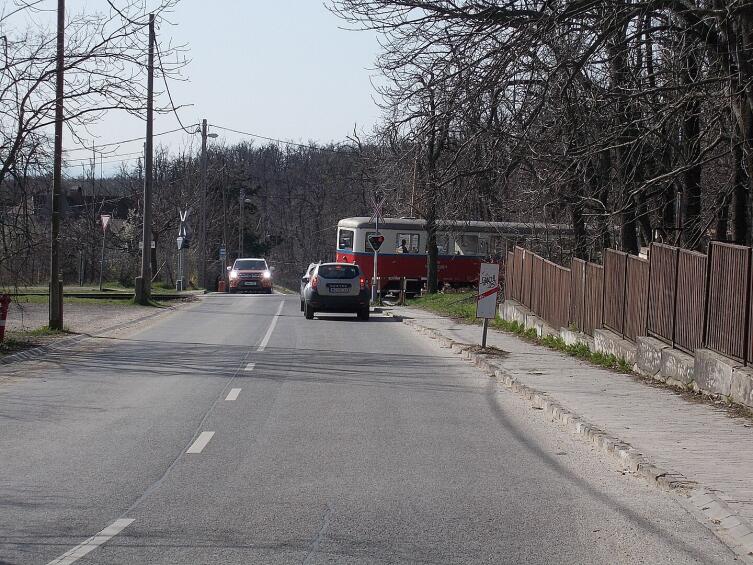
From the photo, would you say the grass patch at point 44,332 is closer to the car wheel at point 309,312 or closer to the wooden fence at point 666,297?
the car wheel at point 309,312

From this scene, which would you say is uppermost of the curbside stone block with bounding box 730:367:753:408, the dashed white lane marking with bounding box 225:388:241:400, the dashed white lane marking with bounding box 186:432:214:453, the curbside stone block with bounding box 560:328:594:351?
the curbside stone block with bounding box 730:367:753:408

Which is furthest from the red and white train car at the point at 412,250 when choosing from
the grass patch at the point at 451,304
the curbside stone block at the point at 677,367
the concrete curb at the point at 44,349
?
the curbside stone block at the point at 677,367

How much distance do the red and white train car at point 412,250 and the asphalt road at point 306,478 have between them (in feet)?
107

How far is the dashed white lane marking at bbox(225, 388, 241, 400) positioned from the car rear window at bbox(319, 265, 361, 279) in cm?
1683

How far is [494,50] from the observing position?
15.1 meters

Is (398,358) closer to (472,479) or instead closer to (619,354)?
(619,354)

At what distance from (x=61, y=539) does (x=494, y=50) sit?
10.7 m

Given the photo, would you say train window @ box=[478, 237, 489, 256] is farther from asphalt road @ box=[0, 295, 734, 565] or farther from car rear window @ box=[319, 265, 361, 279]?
asphalt road @ box=[0, 295, 734, 565]

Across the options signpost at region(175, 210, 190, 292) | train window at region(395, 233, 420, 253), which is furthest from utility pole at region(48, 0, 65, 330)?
signpost at region(175, 210, 190, 292)

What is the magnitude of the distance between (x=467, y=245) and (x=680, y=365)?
1440 inches

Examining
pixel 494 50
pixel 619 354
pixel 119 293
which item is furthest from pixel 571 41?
pixel 119 293

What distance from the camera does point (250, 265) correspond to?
58125 millimetres

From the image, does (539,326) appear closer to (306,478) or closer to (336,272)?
(336,272)

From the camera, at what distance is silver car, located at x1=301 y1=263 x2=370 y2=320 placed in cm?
3122
